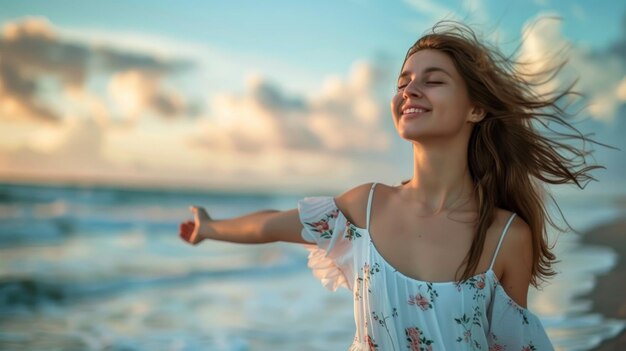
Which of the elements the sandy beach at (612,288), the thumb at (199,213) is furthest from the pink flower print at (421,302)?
the sandy beach at (612,288)

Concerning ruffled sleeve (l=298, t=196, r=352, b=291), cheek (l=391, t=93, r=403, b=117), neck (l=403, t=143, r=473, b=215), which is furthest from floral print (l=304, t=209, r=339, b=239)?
cheek (l=391, t=93, r=403, b=117)

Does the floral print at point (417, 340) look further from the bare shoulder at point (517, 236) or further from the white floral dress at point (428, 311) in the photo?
the bare shoulder at point (517, 236)

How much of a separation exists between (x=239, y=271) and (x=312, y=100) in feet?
14.3

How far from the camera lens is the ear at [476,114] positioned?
1.88 m

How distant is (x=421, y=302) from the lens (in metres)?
1.73

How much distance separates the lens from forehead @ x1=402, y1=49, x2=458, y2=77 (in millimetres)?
1833

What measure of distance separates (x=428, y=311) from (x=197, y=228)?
2.67 ft

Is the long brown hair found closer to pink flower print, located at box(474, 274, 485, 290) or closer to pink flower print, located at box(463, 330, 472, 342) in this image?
pink flower print, located at box(474, 274, 485, 290)

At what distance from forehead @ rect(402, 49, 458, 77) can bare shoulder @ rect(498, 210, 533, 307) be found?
1.55 ft

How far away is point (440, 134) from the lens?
182 centimetres

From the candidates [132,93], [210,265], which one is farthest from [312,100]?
[210,265]

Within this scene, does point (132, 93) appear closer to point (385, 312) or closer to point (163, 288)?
point (163, 288)

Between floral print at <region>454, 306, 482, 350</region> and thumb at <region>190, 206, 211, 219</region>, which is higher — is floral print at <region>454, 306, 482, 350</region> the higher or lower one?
the lower one

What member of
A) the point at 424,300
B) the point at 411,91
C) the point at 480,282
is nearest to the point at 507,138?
the point at 411,91
